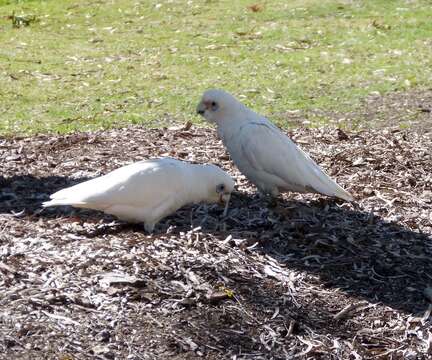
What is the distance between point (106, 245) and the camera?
5152mm

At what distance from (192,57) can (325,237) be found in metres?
6.20

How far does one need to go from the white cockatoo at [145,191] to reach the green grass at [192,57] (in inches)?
127

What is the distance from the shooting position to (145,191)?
5.38 metres

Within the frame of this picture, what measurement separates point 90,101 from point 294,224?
4469mm

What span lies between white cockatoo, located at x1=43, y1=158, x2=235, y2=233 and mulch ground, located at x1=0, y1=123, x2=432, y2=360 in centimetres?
14

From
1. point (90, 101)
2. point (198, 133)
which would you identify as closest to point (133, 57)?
point (90, 101)

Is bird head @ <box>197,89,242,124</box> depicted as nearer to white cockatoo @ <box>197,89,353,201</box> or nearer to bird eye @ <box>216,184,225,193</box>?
white cockatoo @ <box>197,89,353,201</box>

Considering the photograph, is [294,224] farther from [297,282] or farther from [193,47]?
[193,47]

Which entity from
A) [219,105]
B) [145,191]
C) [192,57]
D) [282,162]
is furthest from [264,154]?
[192,57]

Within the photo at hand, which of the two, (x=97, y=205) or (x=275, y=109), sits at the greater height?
(x=97, y=205)

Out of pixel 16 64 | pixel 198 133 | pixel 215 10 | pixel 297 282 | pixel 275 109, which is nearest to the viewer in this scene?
pixel 297 282

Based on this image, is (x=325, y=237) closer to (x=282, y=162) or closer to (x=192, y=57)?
(x=282, y=162)

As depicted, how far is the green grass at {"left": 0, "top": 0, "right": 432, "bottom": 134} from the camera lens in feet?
31.2

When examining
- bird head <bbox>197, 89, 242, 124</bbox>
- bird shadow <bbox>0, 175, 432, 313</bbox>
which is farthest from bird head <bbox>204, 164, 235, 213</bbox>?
bird head <bbox>197, 89, 242, 124</bbox>
